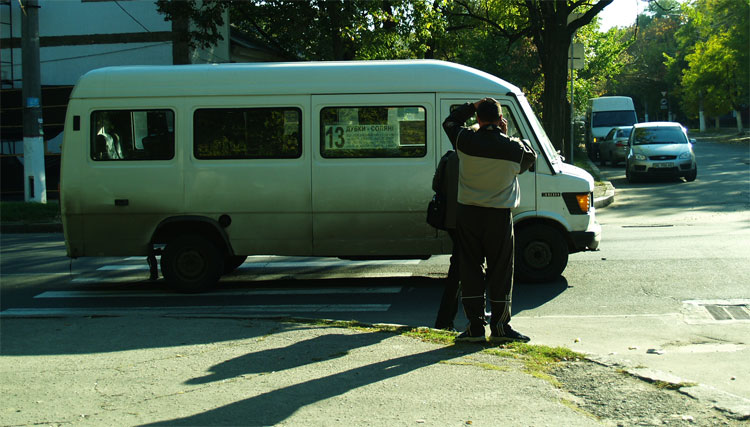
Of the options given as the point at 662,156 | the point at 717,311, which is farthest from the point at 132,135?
the point at 662,156

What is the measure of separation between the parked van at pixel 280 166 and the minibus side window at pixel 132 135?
0.05 feet

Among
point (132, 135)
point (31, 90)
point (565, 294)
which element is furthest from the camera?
point (31, 90)

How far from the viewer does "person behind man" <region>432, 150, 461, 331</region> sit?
6.84 metres

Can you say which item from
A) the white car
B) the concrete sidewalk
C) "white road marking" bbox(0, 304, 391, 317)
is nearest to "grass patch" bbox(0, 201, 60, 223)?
"white road marking" bbox(0, 304, 391, 317)

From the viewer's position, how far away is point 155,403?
482 centimetres

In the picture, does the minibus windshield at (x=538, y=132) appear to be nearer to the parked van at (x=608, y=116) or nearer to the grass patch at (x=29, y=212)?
the grass patch at (x=29, y=212)

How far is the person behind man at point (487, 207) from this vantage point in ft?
19.4

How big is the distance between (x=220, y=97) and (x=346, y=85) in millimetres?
1440

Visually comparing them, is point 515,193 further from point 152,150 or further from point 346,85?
point 152,150

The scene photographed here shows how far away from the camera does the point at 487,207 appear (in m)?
5.98

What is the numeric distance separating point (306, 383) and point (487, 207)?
74.6 inches

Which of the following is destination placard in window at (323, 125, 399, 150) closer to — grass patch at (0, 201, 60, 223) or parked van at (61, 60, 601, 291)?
parked van at (61, 60, 601, 291)

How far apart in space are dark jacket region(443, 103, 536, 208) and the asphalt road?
1350mm

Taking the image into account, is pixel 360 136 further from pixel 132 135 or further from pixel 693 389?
pixel 693 389
